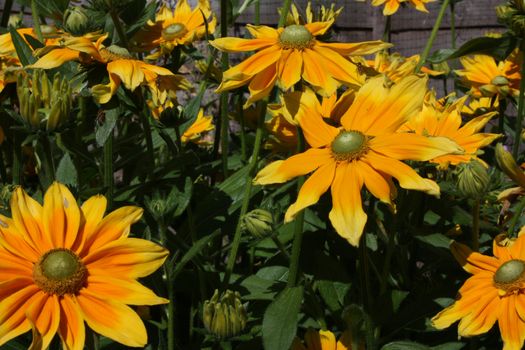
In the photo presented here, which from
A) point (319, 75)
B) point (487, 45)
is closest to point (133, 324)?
point (319, 75)

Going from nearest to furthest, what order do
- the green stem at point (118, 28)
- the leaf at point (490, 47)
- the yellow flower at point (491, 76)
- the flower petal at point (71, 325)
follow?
the flower petal at point (71, 325), the green stem at point (118, 28), the leaf at point (490, 47), the yellow flower at point (491, 76)

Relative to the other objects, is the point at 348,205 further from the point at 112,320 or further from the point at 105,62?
the point at 105,62

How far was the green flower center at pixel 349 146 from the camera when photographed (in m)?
1.34

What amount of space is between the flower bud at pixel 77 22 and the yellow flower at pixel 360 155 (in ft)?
1.92

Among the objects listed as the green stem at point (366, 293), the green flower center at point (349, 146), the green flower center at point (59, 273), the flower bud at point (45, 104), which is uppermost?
the flower bud at point (45, 104)

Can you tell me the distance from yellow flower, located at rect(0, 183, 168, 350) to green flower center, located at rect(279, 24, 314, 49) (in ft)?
1.46

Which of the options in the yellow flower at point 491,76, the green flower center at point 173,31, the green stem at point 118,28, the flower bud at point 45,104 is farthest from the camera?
the yellow flower at point 491,76

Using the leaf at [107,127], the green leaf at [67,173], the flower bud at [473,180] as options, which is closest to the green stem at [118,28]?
the leaf at [107,127]

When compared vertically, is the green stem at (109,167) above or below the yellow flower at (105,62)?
below

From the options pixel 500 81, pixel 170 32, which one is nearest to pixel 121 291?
pixel 170 32

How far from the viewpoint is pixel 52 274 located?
1241 mm

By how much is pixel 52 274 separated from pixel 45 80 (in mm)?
401

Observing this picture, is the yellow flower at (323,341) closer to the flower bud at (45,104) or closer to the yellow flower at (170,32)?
the flower bud at (45,104)

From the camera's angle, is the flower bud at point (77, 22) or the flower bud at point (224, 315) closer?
the flower bud at point (224, 315)
